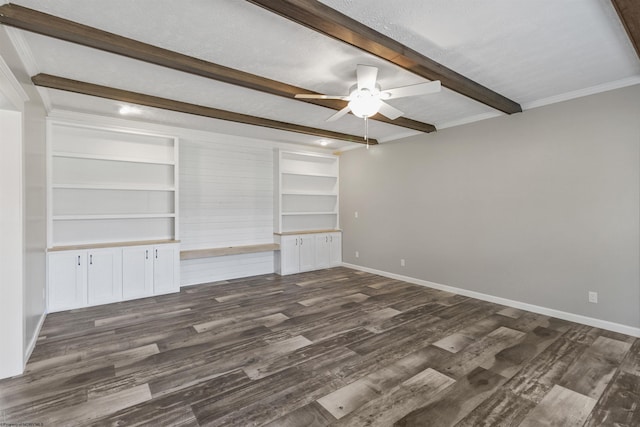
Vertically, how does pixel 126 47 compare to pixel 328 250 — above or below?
above

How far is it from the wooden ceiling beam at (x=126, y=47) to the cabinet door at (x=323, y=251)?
381cm

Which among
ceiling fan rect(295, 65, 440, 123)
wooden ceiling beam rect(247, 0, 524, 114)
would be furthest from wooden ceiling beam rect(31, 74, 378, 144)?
wooden ceiling beam rect(247, 0, 524, 114)

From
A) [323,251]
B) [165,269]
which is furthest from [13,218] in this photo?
[323,251]

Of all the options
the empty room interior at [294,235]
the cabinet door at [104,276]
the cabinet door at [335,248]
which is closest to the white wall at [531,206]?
the empty room interior at [294,235]

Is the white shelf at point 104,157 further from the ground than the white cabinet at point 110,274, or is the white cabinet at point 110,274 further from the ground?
the white shelf at point 104,157

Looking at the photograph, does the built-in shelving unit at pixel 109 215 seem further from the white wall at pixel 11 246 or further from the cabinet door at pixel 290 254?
the cabinet door at pixel 290 254

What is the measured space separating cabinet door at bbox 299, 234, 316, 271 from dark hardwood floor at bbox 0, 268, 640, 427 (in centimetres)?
220

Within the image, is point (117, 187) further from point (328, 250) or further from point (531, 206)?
point (531, 206)

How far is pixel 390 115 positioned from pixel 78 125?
14.2 ft

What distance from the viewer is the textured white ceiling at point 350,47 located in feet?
6.88

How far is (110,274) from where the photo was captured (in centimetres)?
441

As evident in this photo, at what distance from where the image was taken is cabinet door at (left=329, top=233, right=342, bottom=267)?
274 inches

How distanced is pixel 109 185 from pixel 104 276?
1.36 meters

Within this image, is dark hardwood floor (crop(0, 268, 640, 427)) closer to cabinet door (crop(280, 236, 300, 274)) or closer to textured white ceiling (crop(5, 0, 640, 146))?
cabinet door (crop(280, 236, 300, 274))
